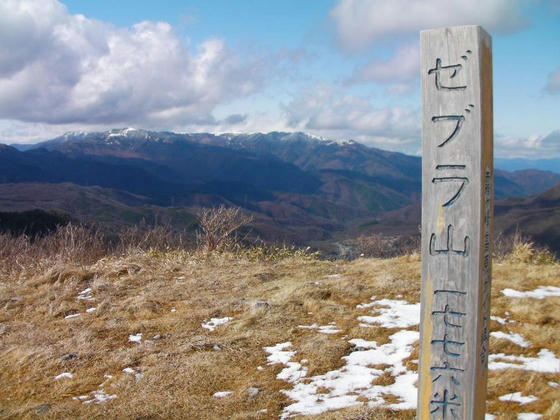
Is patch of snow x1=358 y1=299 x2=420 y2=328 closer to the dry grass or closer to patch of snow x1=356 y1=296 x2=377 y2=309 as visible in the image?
patch of snow x1=356 y1=296 x2=377 y2=309

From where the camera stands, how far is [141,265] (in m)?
11.8

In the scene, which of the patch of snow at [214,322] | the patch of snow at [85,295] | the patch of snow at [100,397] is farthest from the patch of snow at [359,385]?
the patch of snow at [85,295]

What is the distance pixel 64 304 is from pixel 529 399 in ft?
26.3

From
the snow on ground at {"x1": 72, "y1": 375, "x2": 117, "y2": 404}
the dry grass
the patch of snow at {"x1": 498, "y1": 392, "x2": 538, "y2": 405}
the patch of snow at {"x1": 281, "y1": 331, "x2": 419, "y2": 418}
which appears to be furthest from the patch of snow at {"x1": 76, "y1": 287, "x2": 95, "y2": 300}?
the patch of snow at {"x1": 498, "y1": 392, "x2": 538, "y2": 405}

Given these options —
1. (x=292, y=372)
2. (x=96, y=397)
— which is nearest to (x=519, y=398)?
(x=292, y=372)

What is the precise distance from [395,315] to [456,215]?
15.4 feet

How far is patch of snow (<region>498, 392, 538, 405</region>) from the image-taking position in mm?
4672

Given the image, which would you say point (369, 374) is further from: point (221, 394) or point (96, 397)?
point (96, 397)

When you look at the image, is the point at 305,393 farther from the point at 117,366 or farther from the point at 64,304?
the point at 64,304

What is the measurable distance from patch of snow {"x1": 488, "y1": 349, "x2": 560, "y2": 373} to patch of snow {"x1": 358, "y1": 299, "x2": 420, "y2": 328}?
1613mm

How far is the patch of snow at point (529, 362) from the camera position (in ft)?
17.8

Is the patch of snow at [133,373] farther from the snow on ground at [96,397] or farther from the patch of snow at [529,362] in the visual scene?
the patch of snow at [529,362]

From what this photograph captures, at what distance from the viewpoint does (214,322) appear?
7.94m

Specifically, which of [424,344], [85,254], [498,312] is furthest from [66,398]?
[85,254]
